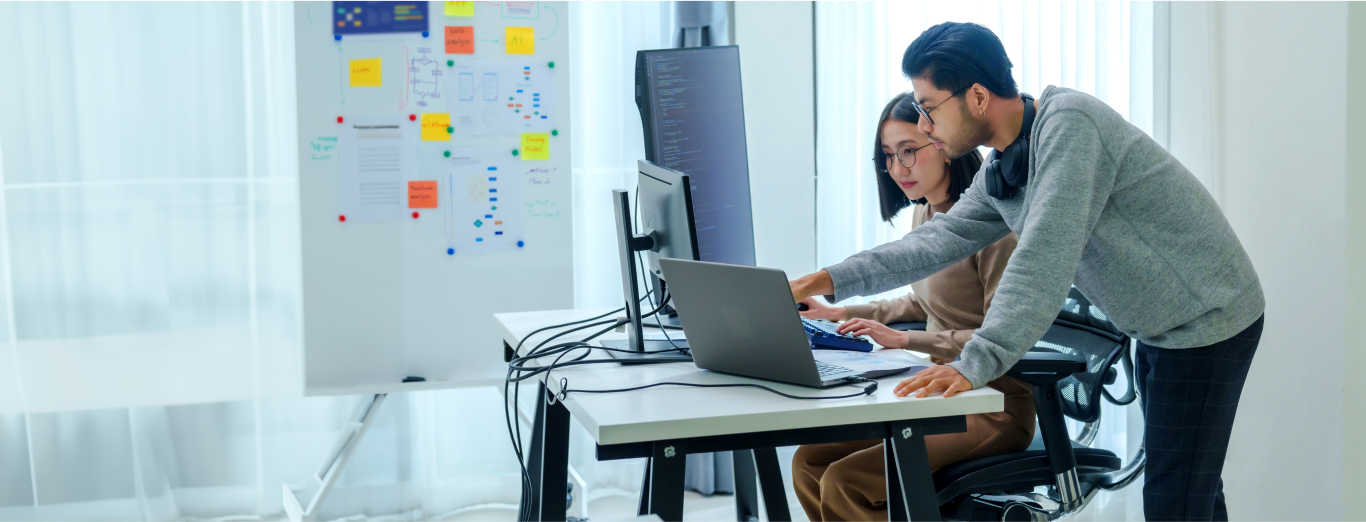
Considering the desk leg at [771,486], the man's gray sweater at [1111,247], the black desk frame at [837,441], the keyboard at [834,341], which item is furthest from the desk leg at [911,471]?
the desk leg at [771,486]

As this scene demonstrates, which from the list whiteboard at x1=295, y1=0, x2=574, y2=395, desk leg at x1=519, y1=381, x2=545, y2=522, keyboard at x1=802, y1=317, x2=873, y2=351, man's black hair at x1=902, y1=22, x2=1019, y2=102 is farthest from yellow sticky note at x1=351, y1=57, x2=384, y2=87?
man's black hair at x1=902, y1=22, x2=1019, y2=102

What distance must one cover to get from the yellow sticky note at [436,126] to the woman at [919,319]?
1.15 metres

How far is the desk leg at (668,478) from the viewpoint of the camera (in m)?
1.23

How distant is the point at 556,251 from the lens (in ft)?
8.67

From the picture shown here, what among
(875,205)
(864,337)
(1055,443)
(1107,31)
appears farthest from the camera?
(875,205)

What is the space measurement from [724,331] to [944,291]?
73 cm

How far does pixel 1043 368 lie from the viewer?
1516 mm

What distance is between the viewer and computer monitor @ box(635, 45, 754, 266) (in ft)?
7.52

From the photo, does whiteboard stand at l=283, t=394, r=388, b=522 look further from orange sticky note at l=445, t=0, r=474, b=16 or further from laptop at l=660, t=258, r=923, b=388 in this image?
laptop at l=660, t=258, r=923, b=388

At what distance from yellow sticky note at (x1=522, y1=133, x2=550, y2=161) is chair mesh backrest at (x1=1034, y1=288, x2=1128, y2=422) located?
1404mm

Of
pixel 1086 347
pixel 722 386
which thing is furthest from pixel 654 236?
pixel 1086 347

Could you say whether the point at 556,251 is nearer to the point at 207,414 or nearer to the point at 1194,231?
the point at 207,414

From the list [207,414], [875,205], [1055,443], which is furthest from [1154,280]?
[207,414]

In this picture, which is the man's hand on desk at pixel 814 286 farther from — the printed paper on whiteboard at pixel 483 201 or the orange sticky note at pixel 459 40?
the orange sticky note at pixel 459 40
